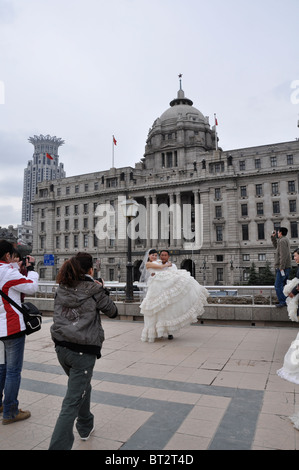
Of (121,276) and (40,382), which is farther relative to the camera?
(121,276)

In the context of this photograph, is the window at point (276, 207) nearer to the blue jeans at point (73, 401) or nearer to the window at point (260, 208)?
the window at point (260, 208)

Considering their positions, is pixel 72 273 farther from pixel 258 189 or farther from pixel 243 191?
pixel 243 191

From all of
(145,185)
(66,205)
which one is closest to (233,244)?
(145,185)

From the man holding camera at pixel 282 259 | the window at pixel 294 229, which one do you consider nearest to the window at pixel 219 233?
the window at pixel 294 229

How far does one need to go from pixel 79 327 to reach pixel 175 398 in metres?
2.23

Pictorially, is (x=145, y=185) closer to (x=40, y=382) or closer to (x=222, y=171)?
(x=222, y=171)

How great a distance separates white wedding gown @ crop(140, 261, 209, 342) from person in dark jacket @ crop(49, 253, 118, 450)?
192 inches

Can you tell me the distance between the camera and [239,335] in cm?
936

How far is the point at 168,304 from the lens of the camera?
8.51m

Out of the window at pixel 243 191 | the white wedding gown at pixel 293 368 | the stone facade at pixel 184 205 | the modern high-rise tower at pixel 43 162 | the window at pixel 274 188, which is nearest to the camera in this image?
the white wedding gown at pixel 293 368

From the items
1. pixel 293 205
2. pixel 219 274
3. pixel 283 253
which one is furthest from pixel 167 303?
pixel 293 205

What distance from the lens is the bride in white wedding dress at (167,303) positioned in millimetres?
8539

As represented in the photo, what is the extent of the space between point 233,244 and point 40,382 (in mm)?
50737

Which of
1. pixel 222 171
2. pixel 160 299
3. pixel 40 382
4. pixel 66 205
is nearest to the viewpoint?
pixel 40 382
